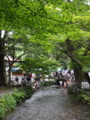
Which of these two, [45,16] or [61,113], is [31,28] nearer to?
[45,16]

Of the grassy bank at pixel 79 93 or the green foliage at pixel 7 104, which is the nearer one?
the green foliage at pixel 7 104

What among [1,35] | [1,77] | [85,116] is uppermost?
[1,35]

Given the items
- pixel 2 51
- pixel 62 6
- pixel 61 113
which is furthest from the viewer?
pixel 2 51

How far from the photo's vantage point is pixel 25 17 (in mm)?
3516

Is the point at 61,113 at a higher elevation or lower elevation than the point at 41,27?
lower

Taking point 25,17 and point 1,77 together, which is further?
point 1,77

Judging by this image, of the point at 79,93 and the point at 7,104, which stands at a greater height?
the point at 7,104

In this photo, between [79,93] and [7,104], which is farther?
[79,93]

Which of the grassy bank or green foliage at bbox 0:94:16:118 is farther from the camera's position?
the grassy bank

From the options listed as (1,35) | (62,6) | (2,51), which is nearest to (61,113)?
(62,6)

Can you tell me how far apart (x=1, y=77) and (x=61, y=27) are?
14423 mm

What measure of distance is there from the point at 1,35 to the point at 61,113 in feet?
37.8

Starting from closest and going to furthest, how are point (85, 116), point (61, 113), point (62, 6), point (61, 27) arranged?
1. point (62, 6)
2. point (61, 27)
3. point (85, 116)
4. point (61, 113)

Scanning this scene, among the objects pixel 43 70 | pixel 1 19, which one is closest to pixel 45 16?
pixel 1 19
